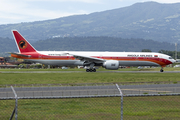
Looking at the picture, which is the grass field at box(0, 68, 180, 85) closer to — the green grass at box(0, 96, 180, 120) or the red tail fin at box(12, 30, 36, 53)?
the green grass at box(0, 96, 180, 120)

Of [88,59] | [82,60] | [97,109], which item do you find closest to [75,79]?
[88,59]

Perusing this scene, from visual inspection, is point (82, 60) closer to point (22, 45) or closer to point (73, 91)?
point (22, 45)

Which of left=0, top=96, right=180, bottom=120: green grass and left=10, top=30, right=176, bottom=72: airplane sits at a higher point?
left=10, top=30, right=176, bottom=72: airplane

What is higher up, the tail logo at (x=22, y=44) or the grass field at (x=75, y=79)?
the tail logo at (x=22, y=44)

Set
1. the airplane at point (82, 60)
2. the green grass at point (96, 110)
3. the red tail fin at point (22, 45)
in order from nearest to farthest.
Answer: the green grass at point (96, 110)
the airplane at point (82, 60)
the red tail fin at point (22, 45)

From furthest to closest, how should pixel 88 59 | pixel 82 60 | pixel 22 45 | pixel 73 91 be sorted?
pixel 22 45 → pixel 82 60 → pixel 88 59 → pixel 73 91

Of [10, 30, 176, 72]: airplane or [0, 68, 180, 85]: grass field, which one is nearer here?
[0, 68, 180, 85]: grass field

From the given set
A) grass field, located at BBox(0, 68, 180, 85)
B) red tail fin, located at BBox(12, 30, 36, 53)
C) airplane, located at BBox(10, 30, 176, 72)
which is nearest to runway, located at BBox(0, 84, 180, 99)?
grass field, located at BBox(0, 68, 180, 85)

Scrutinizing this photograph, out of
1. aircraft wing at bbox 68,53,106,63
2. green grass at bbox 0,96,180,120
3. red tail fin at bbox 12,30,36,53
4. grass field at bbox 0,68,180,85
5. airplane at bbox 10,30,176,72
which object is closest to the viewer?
green grass at bbox 0,96,180,120

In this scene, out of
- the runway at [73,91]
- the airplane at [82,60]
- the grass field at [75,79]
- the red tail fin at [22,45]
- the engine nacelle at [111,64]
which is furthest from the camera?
the red tail fin at [22,45]

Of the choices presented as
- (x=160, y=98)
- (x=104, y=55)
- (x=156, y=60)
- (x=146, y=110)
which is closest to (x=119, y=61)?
(x=104, y=55)

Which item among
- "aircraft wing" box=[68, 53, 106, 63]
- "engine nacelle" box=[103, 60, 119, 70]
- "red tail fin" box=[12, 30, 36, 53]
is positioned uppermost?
"red tail fin" box=[12, 30, 36, 53]

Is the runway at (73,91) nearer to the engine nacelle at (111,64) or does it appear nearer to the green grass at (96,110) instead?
the green grass at (96,110)

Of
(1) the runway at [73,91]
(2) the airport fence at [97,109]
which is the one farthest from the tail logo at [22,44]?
(2) the airport fence at [97,109]
